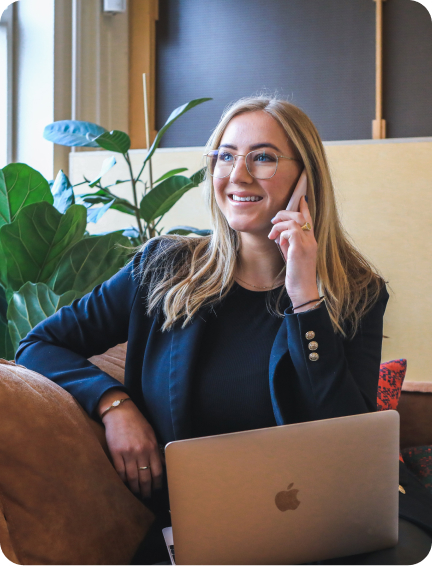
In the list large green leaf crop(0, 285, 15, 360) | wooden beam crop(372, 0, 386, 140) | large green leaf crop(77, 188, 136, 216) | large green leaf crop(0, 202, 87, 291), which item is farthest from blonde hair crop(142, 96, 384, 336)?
wooden beam crop(372, 0, 386, 140)

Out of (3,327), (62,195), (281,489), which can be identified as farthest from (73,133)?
(281,489)

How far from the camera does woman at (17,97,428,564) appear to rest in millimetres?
1151

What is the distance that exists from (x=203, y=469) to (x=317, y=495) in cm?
18

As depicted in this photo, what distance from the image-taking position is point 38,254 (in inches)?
64.8

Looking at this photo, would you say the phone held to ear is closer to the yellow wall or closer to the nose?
the nose

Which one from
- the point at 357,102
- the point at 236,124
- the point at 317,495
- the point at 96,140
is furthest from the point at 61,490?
the point at 357,102

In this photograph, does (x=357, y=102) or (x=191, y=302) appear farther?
(x=357, y=102)

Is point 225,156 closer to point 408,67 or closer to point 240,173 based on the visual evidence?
point 240,173

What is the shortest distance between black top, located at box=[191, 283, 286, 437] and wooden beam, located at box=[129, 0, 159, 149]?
7.04 ft

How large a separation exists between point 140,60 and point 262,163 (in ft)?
7.19

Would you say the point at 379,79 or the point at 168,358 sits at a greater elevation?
the point at 379,79

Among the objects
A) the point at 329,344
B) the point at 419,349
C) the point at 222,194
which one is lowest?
the point at 419,349

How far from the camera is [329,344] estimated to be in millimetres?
1148

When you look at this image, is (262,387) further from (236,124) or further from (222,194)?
(236,124)
